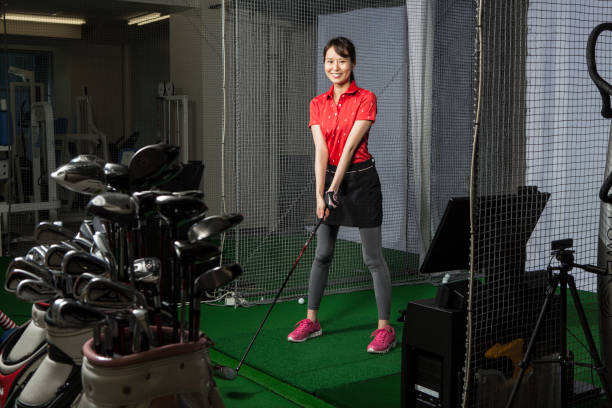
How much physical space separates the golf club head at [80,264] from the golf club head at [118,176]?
0.66ft

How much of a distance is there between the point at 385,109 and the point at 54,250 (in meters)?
3.70

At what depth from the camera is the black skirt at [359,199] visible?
3201 millimetres

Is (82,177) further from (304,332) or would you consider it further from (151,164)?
(304,332)

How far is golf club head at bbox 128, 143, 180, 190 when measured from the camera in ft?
5.23

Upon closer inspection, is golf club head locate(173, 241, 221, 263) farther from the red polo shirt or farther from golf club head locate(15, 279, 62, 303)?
the red polo shirt

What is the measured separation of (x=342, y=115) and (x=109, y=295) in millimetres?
1979

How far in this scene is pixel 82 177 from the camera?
1.60m

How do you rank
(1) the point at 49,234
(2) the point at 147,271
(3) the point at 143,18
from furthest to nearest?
(3) the point at 143,18
(1) the point at 49,234
(2) the point at 147,271

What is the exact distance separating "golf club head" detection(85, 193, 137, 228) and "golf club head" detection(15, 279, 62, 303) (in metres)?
0.33

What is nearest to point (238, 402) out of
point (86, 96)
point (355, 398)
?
point (355, 398)

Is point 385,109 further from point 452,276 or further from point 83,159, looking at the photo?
point 83,159

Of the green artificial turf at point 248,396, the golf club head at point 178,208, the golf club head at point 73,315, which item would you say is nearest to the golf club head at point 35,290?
the golf club head at point 73,315

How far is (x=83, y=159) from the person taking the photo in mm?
1663

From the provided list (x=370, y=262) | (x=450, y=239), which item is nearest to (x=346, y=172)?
(x=370, y=262)
